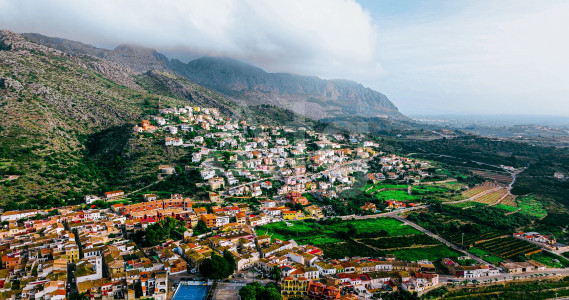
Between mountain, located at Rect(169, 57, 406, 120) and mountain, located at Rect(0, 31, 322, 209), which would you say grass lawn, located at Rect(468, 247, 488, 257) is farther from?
mountain, located at Rect(169, 57, 406, 120)

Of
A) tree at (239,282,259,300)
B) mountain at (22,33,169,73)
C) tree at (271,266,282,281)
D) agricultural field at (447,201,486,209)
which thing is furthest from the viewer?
mountain at (22,33,169,73)

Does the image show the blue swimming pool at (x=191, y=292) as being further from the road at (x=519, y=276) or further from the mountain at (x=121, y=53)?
the mountain at (x=121, y=53)

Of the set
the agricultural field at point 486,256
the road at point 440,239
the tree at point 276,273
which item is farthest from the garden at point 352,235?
the tree at point 276,273

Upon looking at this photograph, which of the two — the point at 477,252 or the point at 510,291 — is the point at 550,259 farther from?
the point at 510,291

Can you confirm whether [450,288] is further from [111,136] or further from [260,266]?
[111,136]

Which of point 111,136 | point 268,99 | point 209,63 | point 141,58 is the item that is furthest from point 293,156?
point 209,63

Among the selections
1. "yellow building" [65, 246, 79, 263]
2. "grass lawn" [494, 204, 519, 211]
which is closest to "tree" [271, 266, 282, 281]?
"yellow building" [65, 246, 79, 263]

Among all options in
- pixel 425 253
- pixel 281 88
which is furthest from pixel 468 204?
pixel 281 88
